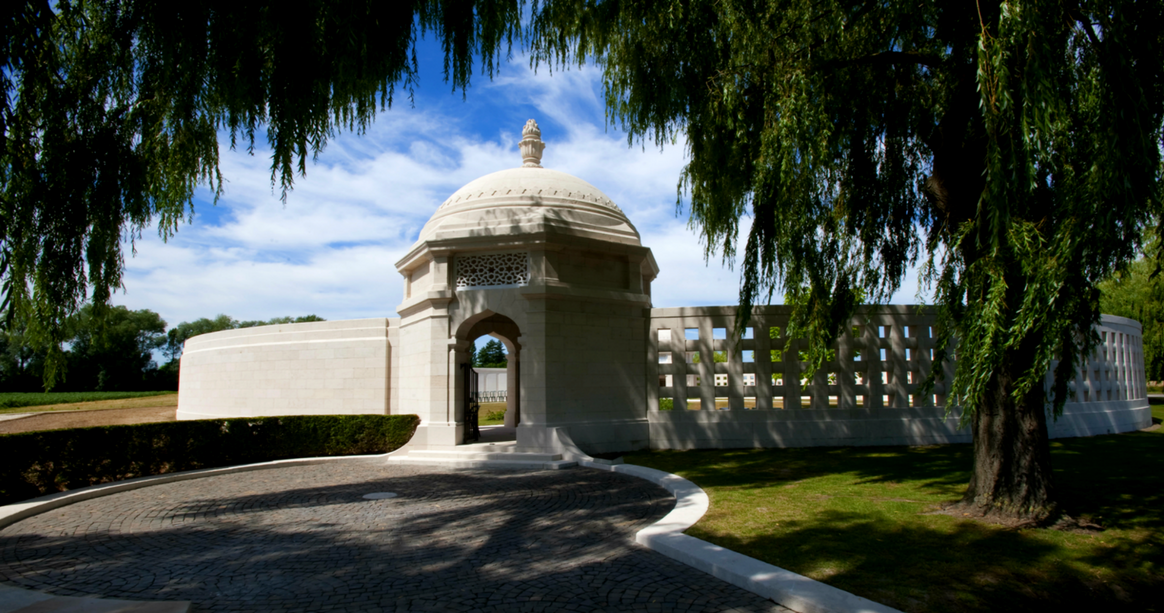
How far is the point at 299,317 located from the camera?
256 feet

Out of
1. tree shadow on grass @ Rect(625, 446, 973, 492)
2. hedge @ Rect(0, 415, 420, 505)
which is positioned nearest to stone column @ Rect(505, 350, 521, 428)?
hedge @ Rect(0, 415, 420, 505)

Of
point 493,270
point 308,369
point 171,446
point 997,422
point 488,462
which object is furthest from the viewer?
point 308,369

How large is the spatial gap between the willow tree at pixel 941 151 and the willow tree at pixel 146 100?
3292 mm

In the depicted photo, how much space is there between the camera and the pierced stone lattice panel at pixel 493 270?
13102 mm

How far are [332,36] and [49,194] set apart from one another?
117 inches

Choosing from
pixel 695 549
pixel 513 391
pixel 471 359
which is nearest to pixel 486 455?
pixel 471 359

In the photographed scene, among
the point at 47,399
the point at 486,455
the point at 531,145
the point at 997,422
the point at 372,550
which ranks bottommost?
the point at 372,550

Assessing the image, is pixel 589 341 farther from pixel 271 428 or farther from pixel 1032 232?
pixel 1032 232

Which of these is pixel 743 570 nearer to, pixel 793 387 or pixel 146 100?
pixel 146 100

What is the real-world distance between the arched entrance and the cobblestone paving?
3513 mm

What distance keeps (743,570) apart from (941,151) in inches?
216

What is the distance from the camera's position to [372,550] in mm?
6352

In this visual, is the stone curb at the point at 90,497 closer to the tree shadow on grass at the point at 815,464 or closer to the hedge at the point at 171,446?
the hedge at the point at 171,446

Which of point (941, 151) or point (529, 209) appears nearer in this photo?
point (941, 151)
